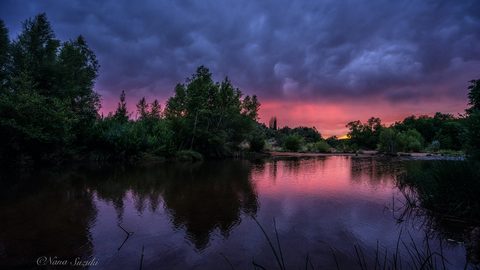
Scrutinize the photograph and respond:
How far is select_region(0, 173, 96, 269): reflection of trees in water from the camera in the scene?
5258 millimetres

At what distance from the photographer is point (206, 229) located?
704 centimetres

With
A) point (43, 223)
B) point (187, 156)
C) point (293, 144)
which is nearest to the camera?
point (43, 223)

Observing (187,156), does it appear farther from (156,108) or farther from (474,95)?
(156,108)

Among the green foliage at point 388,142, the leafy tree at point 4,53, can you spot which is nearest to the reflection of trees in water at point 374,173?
the leafy tree at point 4,53

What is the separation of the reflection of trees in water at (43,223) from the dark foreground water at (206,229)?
21 mm

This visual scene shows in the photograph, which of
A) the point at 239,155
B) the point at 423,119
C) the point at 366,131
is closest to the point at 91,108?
the point at 239,155

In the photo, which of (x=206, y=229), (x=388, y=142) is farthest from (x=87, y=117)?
(x=388, y=142)

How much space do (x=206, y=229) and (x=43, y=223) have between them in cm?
447

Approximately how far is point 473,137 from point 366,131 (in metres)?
71.5

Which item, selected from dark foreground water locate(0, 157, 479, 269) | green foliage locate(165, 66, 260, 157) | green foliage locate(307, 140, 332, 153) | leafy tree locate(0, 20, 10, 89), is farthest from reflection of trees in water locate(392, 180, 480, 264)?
green foliage locate(307, 140, 332, 153)

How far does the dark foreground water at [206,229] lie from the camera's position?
17.1ft

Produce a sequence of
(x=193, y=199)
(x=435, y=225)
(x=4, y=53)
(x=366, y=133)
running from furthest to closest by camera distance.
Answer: (x=366, y=133) → (x=4, y=53) → (x=193, y=199) → (x=435, y=225)

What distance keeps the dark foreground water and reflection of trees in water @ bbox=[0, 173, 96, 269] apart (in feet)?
0.07

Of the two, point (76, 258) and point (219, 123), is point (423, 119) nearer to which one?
point (219, 123)
